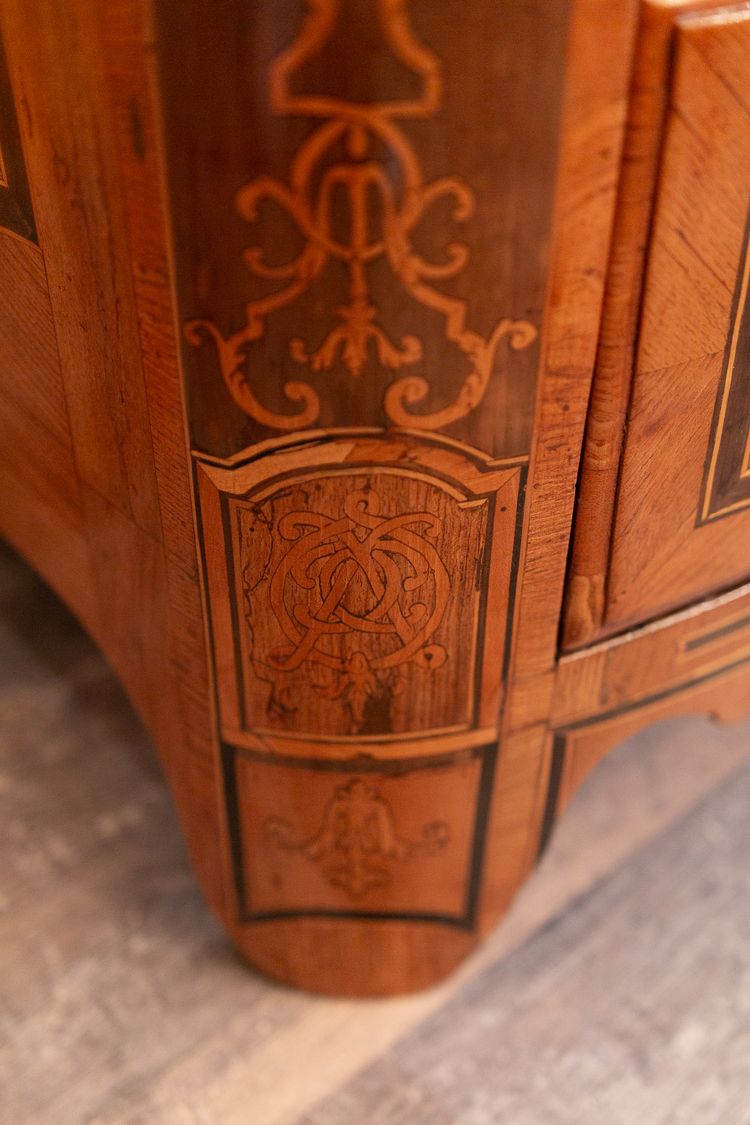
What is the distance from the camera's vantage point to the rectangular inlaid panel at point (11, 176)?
1.52 feet

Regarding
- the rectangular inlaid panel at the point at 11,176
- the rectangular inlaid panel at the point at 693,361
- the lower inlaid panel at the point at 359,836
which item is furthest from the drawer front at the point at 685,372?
the rectangular inlaid panel at the point at 11,176

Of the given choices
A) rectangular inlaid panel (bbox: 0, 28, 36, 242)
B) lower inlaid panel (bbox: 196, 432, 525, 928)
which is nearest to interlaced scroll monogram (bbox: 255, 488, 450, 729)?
lower inlaid panel (bbox: 196, 432, 525, 928)

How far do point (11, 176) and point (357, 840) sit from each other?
0.39m

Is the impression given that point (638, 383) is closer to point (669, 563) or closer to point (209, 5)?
point (669, 563)

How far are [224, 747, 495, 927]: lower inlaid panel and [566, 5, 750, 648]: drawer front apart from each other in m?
0.12

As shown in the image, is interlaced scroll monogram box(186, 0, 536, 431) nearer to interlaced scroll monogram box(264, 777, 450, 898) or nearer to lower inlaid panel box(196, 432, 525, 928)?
lower inlaid panel box(196, 432, 525, 928)

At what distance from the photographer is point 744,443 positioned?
53 centimetres

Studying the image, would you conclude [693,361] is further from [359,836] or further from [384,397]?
[359,836]

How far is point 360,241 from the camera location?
0.40 m

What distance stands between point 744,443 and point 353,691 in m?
0.23

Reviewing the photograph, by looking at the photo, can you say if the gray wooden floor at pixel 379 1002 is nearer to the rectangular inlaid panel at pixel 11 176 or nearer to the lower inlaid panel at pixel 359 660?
the lower inlaid panel at pixel 359 660

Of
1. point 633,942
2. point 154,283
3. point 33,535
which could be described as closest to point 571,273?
point 154,283

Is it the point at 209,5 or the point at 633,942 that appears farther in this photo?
the point at 633,942

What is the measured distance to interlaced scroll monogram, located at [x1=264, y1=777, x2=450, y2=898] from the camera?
0.59 meters
